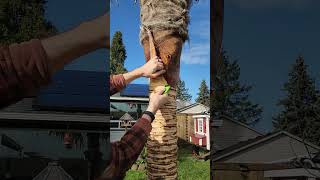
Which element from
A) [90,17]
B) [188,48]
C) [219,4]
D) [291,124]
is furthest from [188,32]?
[291,124]

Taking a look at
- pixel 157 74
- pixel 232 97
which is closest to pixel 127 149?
pixel 157 74

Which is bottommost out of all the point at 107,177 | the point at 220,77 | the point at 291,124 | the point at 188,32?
the point at 107,177

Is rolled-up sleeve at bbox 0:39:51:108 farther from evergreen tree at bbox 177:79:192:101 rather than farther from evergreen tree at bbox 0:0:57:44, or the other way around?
evergreen tree at bbox 177:79:192:101

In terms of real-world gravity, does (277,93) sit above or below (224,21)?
below

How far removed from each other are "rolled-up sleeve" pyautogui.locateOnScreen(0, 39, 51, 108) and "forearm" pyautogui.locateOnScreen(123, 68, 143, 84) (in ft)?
1.38

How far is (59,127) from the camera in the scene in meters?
2.86

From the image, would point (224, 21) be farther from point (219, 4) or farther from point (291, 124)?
point (291, 124)

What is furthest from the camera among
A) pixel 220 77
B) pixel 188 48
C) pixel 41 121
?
pixel 220 77

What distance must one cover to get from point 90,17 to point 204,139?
99 cm

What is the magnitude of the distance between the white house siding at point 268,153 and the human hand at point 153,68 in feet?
2.34

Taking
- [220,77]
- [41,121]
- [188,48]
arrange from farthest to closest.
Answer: [220,77], [188,48], [41,121]

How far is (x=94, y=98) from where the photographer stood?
289 centimetres

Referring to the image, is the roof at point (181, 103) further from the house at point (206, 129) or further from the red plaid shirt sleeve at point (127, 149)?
the red plaid shirt sleeve at point (127, 149)

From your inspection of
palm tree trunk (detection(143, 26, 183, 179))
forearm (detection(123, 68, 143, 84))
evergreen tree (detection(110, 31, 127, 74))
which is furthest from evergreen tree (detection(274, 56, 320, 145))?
evergreen tree (detection(110, 31, 127, 74))
